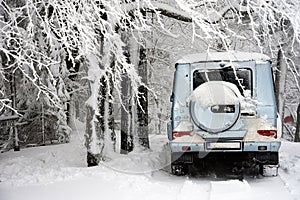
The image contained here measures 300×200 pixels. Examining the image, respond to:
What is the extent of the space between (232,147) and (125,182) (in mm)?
2170

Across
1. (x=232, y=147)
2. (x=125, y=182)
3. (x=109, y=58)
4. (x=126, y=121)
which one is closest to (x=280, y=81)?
(x=126, y=121)

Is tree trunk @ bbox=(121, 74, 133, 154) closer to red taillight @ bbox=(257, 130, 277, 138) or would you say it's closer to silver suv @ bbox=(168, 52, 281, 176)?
silver suv @ bbox=(168, 52, 281, 176)

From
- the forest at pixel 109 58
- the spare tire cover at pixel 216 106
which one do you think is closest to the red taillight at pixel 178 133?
the spare tire cover at pixel 216 106

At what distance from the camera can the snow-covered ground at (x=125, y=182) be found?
18.3 feet

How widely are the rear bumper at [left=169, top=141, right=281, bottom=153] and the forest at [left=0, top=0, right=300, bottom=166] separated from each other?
111cm

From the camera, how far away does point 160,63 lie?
13656 millimetres

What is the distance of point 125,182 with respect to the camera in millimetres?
6277

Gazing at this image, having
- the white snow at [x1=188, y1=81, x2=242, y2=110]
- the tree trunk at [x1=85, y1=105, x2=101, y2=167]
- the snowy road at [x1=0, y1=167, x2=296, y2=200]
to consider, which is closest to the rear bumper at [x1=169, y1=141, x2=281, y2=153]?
the snowy road at [x1=0, y1=167, x2=296, y2=200]

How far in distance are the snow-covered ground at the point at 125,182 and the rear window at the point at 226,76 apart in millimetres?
1873

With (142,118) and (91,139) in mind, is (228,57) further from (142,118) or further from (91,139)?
(142,118)

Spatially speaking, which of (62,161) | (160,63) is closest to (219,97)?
(62,161)

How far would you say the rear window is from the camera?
23.3 ft

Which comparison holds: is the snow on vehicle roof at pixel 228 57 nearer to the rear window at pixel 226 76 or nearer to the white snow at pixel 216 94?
the rear window at pixel 226 76

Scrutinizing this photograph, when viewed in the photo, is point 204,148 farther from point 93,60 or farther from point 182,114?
point 93,60
